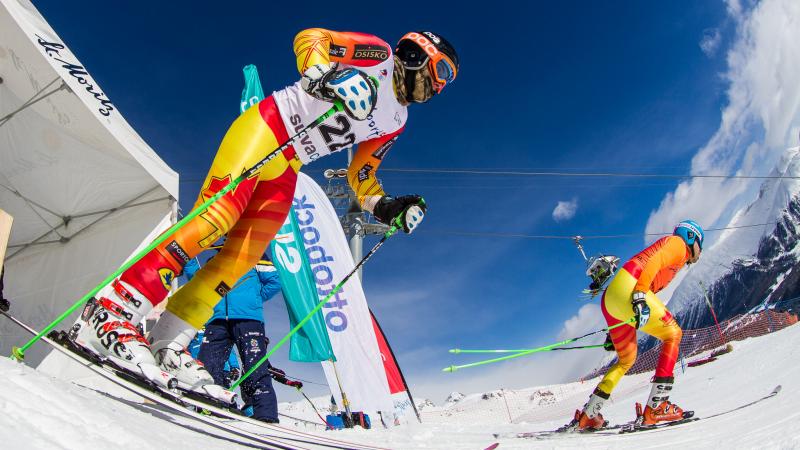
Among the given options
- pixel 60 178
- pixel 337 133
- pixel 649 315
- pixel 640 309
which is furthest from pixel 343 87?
pixel 60 178

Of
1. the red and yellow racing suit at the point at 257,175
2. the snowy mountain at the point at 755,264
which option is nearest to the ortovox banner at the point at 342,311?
the red and yellow racing suit at the point at 257,175

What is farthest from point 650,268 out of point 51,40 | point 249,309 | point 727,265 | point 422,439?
point 727,265

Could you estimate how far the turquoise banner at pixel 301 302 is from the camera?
575 cm

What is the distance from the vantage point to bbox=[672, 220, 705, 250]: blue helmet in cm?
469

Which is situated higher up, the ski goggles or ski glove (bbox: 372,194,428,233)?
the ski goggles

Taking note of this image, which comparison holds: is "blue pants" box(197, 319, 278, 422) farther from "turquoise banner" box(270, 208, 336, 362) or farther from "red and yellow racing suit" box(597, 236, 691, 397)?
"red and yellow racing suit" box(597, 236, 691, 397)

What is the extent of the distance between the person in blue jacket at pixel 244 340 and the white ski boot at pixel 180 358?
1.60 m

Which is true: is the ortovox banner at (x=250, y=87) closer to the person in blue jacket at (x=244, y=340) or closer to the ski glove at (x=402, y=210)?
the person in blue jacket at (x=244, y=340)

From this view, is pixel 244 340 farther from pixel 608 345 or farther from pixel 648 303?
pixel 648 303

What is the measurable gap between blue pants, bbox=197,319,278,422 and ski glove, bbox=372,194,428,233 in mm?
1669

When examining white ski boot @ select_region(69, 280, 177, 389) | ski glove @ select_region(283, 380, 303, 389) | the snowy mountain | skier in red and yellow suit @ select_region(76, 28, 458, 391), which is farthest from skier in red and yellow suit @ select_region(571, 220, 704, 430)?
the snowy mountain

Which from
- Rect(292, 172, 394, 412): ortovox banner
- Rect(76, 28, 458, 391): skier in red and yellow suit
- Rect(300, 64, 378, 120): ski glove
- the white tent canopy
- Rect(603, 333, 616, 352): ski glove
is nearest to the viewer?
Rect(76, 28, 458, 391): skier in red and yellow suit

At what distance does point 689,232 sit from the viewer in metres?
4.75

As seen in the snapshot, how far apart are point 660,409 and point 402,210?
9.52 feet
